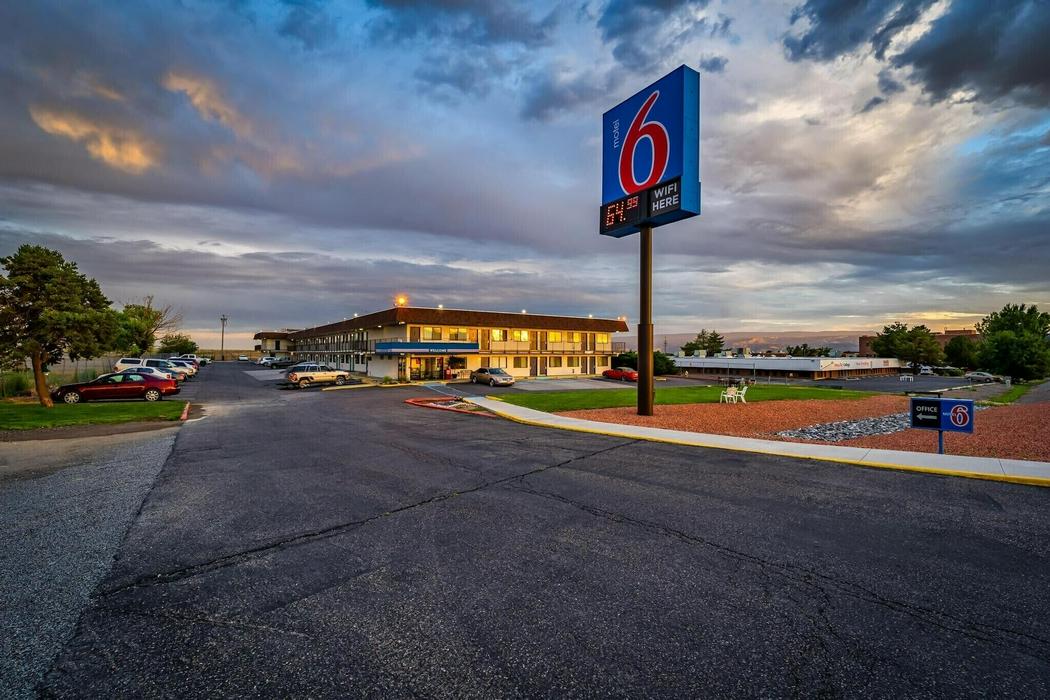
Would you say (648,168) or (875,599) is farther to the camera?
(648,168)

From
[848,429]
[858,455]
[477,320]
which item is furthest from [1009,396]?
[477,320]

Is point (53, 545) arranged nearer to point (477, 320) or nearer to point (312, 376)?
point (312, 376)

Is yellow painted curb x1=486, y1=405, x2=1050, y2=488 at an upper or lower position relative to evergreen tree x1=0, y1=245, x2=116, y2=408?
lower

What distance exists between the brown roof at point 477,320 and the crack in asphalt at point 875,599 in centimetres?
3509

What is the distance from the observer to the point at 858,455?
406 inches

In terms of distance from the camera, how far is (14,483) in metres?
8.04

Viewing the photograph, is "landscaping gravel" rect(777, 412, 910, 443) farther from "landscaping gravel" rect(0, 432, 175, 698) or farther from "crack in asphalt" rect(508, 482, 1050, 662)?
"landscaping gravel" rect(0, 432, 175, 698)

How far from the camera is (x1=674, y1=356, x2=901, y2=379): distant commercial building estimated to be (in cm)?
7188

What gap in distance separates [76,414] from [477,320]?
2998 cm

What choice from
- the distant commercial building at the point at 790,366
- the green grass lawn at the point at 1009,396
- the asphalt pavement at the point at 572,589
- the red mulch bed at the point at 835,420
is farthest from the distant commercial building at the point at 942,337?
the asphalt pavement at the point at 572,589

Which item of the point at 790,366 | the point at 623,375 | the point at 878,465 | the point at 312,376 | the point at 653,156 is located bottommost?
the point at 790,366

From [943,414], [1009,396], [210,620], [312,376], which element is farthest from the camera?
[312,376]

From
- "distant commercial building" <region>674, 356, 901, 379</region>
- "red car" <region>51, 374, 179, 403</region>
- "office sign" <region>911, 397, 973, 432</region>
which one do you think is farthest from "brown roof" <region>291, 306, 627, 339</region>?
"distant commercial building" <region>674, 356, 901, 379</region>

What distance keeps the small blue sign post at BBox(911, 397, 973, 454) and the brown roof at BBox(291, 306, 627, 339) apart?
113 ft
